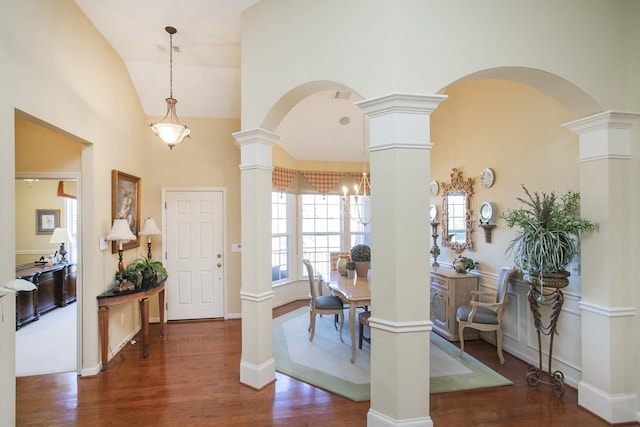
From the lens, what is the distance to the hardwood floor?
2.53 metres

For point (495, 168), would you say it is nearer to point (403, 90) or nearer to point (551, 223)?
point (551, 223)

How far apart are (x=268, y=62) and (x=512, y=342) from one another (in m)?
3.91

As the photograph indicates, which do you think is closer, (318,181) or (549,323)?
(549,323)

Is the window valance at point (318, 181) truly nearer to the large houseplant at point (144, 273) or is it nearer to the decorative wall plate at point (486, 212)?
the large houseplant at point (144, 273)

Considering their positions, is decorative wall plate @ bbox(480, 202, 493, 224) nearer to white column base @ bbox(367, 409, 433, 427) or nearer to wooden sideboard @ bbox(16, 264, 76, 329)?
white column base @ bbox(367, 409, 433, 427)

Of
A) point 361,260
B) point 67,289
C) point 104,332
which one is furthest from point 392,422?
point 67,289

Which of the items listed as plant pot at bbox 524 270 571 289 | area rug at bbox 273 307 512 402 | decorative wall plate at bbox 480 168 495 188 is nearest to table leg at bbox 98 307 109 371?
area rug at bbox 273 307 512 402

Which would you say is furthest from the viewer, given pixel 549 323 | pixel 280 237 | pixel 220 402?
pixel 280 237

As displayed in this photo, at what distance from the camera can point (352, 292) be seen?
3.64m

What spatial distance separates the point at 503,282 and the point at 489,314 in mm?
400

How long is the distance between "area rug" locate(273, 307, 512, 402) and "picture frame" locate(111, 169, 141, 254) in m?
2.33

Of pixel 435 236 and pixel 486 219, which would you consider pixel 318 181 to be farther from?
pixel 486 219

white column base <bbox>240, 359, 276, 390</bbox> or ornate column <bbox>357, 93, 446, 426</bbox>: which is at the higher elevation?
ornate column <bbox>357, 93, 446, 426</bbox>

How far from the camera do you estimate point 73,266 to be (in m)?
5.88
